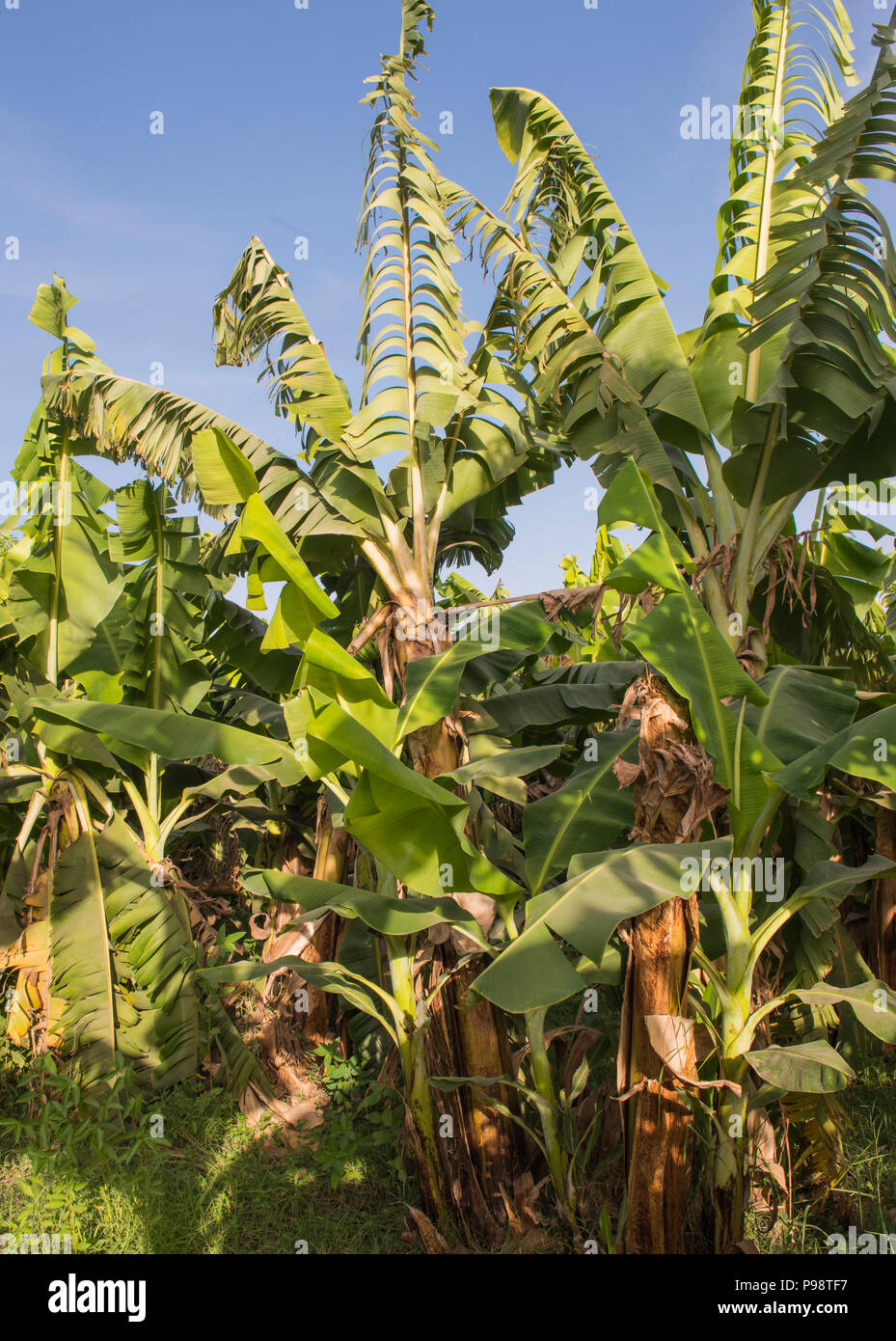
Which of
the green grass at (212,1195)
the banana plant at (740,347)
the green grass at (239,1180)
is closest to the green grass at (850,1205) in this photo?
the green grass at (239,1180)

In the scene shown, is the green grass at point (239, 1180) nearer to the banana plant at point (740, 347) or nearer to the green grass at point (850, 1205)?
the green grass at point (850, 1205)

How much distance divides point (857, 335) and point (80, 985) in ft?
21.0

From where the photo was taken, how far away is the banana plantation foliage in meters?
3.45

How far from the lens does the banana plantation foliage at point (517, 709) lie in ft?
11.3

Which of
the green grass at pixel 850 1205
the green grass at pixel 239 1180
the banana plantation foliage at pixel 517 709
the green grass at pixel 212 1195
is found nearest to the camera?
the banana plantation foliage at pixel 517 709

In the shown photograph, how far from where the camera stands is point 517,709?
5.35m

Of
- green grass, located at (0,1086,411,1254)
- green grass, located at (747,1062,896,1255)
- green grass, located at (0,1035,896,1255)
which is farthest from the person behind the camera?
green grass, located at (0,1086,411,1254)

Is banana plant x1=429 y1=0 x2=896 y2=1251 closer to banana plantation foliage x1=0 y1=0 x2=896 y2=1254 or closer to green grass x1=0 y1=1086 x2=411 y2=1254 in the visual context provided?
banana plantation foliage x1=0 y1=0 x2=896 y2=1254

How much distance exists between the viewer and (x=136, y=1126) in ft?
18.8

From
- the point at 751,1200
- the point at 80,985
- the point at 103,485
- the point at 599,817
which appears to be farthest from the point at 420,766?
the point at 103,485

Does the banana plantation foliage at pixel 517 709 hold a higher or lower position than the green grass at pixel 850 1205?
higher

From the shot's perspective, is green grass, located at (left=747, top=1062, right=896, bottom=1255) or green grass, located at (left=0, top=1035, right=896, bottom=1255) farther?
green grass, located at (left=0, top=1035, right=896, bottom=1255)

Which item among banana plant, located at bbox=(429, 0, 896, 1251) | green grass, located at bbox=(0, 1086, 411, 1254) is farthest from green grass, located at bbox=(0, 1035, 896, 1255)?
banana plant, located at bbox=(429, 0, 896, 1251)

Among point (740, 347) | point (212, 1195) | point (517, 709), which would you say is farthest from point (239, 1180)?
point (740, 347)
